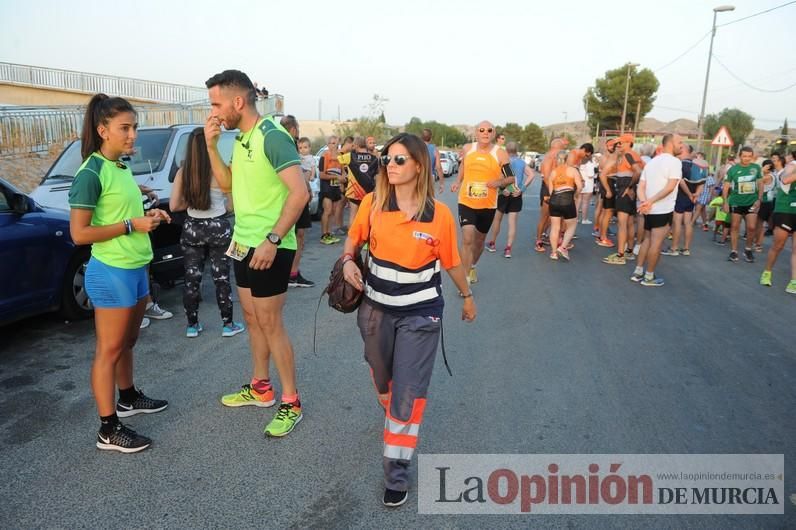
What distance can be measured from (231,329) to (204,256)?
2.52ft

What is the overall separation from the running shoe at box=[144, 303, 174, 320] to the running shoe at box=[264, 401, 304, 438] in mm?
2767

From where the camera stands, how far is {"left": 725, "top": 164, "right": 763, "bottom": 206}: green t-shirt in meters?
9.87

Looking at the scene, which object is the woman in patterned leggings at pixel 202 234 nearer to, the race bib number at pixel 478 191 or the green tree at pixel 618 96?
the race bib number at pixel 478 191

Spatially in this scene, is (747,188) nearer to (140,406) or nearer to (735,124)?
(140,406)

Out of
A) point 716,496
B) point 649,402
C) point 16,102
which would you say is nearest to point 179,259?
point 649,402

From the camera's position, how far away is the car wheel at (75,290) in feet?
17.8

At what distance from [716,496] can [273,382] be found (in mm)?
3061

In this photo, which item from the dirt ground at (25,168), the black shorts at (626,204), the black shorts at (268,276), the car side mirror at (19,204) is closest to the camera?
the black shorts at (268,276)

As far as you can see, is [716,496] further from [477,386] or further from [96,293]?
[96,293]

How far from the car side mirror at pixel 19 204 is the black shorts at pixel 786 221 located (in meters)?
9.12

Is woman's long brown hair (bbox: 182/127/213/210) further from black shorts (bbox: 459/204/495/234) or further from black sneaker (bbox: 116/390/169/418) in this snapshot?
black shorts (bbox: 459/204/495/234)

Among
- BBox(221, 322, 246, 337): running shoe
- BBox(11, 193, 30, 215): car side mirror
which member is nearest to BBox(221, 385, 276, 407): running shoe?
BBox(221, 322, 246, 337): running shoe

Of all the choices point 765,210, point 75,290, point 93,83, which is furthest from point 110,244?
point 93,83

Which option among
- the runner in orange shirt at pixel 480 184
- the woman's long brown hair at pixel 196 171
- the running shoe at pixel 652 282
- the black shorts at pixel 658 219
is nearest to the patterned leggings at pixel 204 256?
the woman's long brown hair at pixel 196 171
